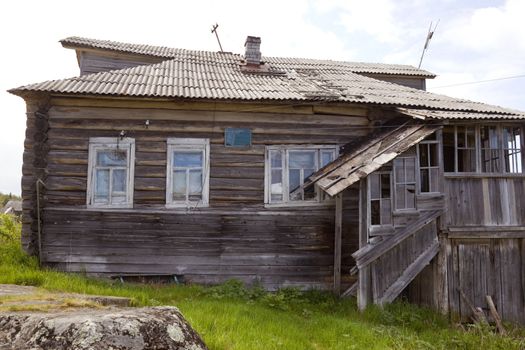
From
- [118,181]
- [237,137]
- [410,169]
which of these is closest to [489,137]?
[410,169]

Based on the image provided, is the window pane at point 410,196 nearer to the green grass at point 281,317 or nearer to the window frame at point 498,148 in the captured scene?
the window frame at point 498,148

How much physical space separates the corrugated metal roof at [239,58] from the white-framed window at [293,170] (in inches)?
178

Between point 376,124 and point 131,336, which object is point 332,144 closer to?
point 376,124

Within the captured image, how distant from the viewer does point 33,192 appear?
8.53 m

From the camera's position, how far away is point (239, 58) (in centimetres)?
1367

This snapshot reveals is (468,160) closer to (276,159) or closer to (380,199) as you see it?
(380,199)

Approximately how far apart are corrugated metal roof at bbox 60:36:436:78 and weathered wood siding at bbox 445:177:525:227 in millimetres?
6566

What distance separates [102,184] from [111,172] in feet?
1.04

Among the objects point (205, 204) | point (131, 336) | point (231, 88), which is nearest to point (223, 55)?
point (231, 88)

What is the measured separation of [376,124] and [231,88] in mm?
3540

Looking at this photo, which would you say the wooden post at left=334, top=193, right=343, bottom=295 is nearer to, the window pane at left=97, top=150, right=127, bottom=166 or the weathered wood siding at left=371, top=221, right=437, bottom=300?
the weathered wood siding at left=371, top=221, right=437, bottom=300

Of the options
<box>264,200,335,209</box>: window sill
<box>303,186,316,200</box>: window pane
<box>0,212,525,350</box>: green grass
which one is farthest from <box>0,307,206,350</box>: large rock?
<box>303,186,316,200</box>: window pane

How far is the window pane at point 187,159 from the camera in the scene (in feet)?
29.5

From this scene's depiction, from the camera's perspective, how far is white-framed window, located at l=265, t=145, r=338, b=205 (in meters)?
9.16
